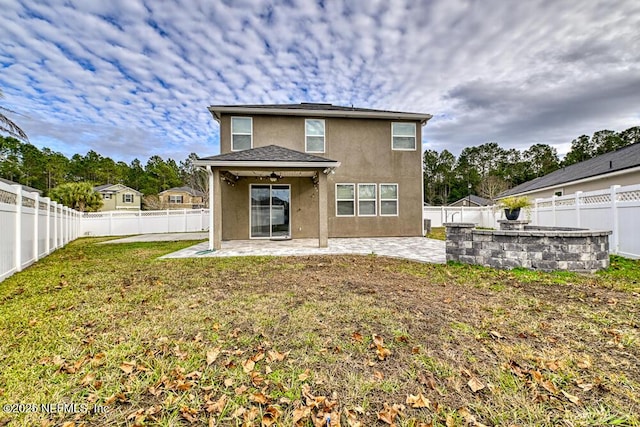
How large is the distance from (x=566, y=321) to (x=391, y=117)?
10.8 metres

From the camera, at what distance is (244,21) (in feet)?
30.3

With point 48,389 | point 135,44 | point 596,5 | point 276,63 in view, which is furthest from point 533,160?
point 48,389

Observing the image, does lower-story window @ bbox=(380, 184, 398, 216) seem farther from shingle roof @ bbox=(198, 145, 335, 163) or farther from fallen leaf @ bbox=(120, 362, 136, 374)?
fallen leaf @ bbox=(120, 362, 136, 374)

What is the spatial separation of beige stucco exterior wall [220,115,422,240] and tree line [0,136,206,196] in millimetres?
19942

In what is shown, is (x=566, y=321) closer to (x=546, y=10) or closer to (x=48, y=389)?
(x=48, y=389)

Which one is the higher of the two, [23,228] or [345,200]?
[345,200]

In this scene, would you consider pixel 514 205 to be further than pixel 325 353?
Yes

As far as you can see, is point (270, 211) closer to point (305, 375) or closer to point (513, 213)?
point (513, 213)

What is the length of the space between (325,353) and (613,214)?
836cm

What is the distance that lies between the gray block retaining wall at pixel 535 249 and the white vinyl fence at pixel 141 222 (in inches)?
668

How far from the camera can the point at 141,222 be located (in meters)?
17.6

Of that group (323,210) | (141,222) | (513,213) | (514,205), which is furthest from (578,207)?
(141,222)

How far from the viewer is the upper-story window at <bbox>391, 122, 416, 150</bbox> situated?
41.0 feet

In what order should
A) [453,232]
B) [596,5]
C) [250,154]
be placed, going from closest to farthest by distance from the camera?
[453,232] → [596,5] → [250,154]
